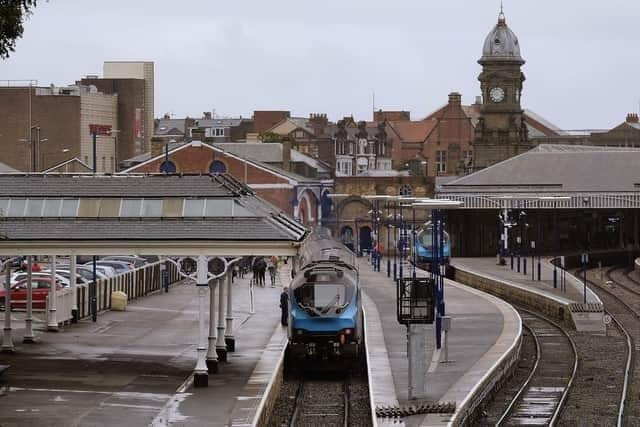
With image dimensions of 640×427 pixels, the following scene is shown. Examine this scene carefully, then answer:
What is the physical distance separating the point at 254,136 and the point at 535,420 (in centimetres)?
12494

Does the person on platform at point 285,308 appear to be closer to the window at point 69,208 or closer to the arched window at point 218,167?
the window at point 69,208

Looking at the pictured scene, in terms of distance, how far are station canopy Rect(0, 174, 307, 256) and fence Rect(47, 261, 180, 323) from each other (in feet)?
28.4

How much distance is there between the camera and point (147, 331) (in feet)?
145

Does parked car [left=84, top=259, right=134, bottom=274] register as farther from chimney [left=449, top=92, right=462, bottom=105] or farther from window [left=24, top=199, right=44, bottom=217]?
chimney [left=449, top=92, right=462, bottom=105]

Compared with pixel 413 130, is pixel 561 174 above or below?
below

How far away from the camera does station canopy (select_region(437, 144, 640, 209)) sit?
91.2m

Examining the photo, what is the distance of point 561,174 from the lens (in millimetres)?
97688

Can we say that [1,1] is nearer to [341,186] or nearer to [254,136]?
[341,186]

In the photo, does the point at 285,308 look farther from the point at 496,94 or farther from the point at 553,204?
the point at 496,94

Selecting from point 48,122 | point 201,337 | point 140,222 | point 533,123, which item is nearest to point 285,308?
point 140,222

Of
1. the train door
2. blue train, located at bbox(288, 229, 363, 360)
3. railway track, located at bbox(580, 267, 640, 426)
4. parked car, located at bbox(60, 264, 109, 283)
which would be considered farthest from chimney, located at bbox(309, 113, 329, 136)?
blue train, located at bbox(288, 229, 363, 360)

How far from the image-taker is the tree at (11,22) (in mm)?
24484

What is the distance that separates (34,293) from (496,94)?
87928mm

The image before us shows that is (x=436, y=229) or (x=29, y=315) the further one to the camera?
(x=29, y=315)
